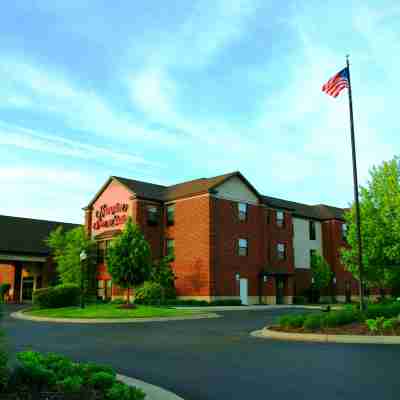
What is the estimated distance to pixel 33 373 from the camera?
6.71 m

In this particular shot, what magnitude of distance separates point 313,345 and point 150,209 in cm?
3133

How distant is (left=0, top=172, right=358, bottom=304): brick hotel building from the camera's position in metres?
41.6

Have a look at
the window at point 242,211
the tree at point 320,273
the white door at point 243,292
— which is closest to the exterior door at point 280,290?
the white door at point 243,292

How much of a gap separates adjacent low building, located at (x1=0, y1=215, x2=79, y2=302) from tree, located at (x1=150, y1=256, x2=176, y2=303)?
51.2ft

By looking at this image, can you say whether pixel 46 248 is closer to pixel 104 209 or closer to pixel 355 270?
pixel 104 209

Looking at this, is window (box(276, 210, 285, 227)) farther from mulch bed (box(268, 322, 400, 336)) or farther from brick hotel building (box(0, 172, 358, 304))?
mulch bed (box(268, 322, 400, 336))

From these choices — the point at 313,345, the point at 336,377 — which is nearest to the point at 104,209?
the point at 313,345

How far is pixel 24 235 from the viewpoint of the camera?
52.5 m

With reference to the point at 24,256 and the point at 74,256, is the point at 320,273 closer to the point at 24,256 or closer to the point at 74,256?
the point at 74,256

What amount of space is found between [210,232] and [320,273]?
1735 centimetres

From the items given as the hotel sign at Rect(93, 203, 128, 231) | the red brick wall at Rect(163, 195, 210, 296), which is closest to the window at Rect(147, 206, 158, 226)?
the red brick wall at Rect(163, 195, 210, 296)

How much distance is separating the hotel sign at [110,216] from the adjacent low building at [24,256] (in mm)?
7128

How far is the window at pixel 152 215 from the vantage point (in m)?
44.5

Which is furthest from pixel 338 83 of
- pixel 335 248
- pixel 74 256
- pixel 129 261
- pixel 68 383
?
pixel 335 248
